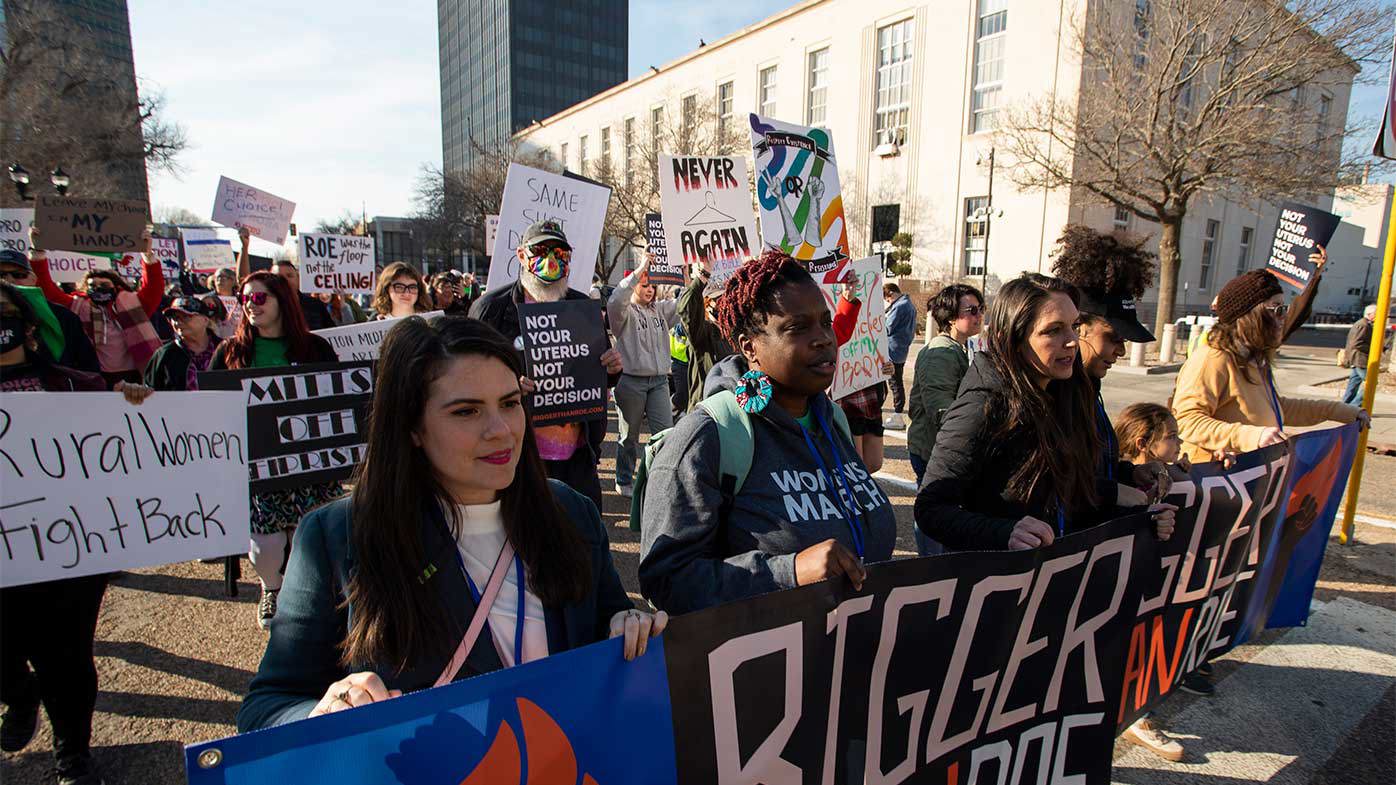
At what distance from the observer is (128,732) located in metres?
2.90

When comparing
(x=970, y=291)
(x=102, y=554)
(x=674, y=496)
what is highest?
(x=970, y=291)

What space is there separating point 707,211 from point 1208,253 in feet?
128

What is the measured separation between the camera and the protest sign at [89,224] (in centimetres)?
642

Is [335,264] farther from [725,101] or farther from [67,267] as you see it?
[725,101]

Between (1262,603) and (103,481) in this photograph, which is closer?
(103,481)

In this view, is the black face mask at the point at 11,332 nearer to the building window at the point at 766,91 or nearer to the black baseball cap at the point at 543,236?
the black baseball cap at the point at 543,236

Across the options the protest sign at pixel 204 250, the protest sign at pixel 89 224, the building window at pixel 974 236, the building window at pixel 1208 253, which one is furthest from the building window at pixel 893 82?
the protest sign at pixel 89 224

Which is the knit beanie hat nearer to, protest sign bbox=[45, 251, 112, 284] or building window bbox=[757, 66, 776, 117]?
protest sign bbox=[45, 251, 112, 284]

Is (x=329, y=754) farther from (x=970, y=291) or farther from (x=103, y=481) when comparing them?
(x=970, y=291)

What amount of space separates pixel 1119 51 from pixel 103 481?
79.0 ft

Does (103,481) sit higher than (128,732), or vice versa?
(103,481)

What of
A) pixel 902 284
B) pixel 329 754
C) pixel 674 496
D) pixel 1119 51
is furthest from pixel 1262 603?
pixel 902 284

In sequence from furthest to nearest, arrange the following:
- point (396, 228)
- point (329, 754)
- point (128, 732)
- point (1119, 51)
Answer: point (396, 228) < point (1119, 51) < point (128, 732) < point (329, 754)

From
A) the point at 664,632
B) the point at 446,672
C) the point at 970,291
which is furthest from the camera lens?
the point at 970,291
